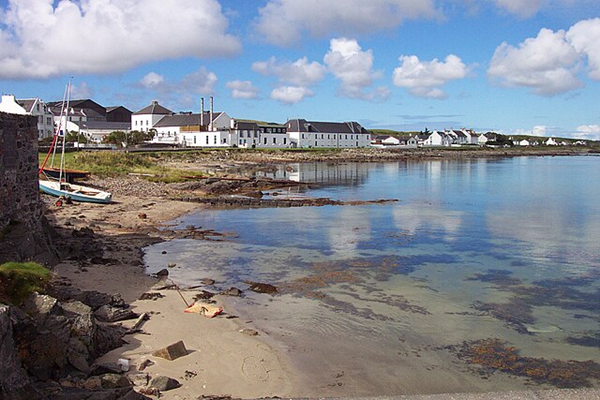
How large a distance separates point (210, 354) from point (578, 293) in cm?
A: 988

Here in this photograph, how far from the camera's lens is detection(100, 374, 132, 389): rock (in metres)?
6.90

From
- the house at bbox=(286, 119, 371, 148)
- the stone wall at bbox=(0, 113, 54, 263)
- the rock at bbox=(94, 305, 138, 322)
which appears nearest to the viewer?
the rock at bbox=(94, 305, 138, 322)

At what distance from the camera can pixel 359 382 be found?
8.59 meters

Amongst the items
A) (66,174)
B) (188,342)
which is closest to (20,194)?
(188,342)

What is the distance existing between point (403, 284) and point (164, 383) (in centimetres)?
850

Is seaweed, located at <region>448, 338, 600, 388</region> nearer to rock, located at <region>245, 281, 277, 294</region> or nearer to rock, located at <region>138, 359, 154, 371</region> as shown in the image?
rock, located at <region>245, 281, 277, 294</region>

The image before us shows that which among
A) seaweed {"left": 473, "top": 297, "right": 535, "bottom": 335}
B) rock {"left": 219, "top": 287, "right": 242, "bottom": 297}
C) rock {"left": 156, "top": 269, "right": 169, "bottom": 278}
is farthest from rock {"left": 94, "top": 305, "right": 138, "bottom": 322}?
seaweed {"left": 473, "top": 297, "right": 535, "bottom": 335}

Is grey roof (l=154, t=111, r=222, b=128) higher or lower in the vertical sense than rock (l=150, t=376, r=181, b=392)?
higher

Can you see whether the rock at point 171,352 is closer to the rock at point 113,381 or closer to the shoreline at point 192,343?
the shoreline at point 192,343

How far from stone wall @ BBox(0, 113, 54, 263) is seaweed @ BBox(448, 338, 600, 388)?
900cm

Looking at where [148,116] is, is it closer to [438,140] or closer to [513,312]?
[438,140]

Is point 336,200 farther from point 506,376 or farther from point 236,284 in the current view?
point 506,376

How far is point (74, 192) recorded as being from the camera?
27.1 metres

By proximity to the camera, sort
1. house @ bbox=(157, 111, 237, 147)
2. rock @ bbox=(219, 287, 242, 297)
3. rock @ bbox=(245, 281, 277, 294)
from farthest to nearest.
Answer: house @ bbox=(157, 111, 237, 147) → rock @ bbox=(245, 281, 277, 294) → rock @ bbox=(219, 287, 242, 297)
